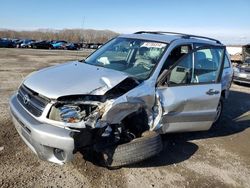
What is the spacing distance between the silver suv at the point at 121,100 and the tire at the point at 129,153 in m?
0.01

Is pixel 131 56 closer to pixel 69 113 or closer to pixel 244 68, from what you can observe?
pixel 69 113

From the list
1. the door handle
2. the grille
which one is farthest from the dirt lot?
the door handle

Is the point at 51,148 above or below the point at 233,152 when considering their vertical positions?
above

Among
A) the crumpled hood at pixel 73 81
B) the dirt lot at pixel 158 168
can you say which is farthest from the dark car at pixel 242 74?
the crumpled hood at pixel 73 81

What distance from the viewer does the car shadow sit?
431 centimetres

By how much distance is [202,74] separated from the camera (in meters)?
4.91

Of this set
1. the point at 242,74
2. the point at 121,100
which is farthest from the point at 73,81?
the point at 242,74

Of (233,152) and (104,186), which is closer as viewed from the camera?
(104,186)

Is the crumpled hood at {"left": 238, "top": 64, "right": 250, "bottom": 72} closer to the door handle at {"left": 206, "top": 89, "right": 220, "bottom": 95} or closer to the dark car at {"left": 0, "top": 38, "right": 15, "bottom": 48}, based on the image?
the door handle at {"left": 206, "top": 89, "right": 220, "bottom": 95}

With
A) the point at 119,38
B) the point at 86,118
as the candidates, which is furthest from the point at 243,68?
the point at 86,118

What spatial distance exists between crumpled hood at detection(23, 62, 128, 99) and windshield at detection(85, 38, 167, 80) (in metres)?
0.38

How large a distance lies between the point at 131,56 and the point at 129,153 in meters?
1.82

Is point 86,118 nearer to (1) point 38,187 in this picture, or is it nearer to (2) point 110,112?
(2) point 110,112

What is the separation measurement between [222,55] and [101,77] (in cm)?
266
